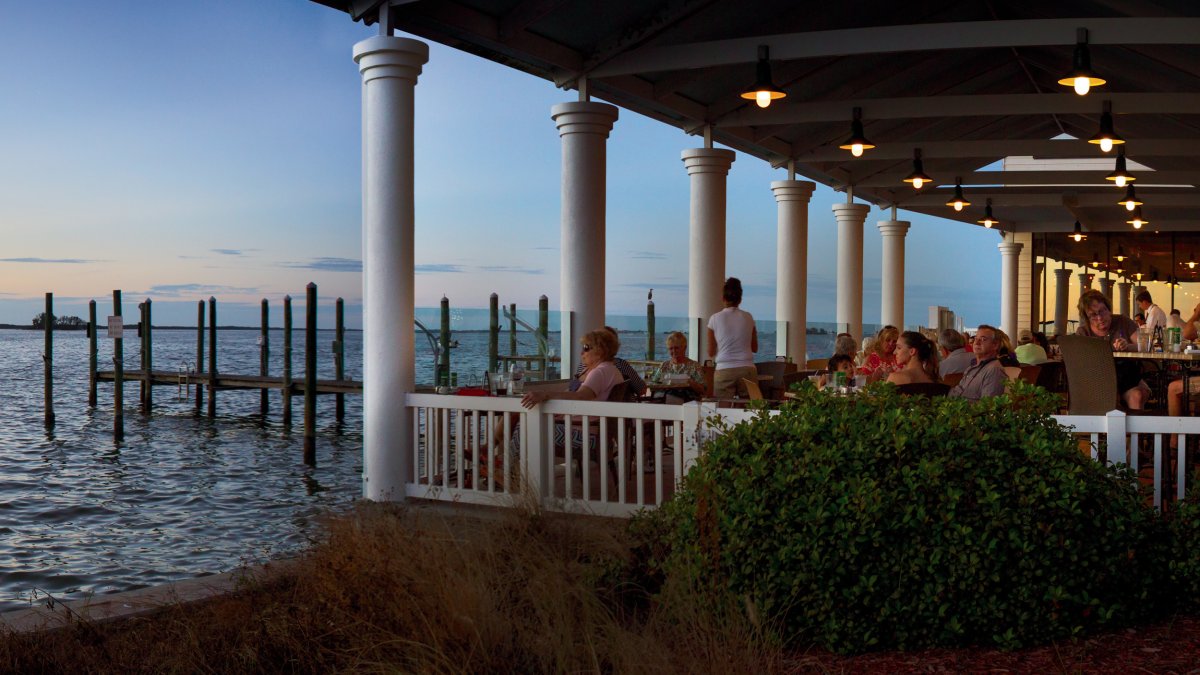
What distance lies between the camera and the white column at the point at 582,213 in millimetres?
8742

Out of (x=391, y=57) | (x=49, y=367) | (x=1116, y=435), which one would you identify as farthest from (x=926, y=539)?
(x=49, y=367)

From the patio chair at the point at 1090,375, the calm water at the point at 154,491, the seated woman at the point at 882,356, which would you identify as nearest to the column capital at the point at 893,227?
the seated woman at the point at 882,356

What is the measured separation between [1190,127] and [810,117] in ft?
18.1

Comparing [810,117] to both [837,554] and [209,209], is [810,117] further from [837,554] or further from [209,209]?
[209,209]

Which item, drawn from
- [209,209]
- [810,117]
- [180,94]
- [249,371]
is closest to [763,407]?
[810,117]

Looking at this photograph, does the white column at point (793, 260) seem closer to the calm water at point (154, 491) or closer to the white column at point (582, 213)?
the white column at point (582, 213)

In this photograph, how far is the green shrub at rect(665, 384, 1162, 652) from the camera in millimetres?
3424

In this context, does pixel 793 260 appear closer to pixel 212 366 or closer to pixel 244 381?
pixel 244 381

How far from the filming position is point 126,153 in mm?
32688

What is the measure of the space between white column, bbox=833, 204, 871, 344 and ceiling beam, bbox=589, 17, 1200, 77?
23.7ft

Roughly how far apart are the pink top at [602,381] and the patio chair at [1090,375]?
3.11 m

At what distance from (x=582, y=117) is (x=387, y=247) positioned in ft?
8.09

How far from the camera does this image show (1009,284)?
22.8m

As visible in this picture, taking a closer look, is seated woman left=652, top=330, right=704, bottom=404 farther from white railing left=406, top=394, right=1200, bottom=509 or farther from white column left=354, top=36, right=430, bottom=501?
white column left=354, top=36, right=430, bottom=501
